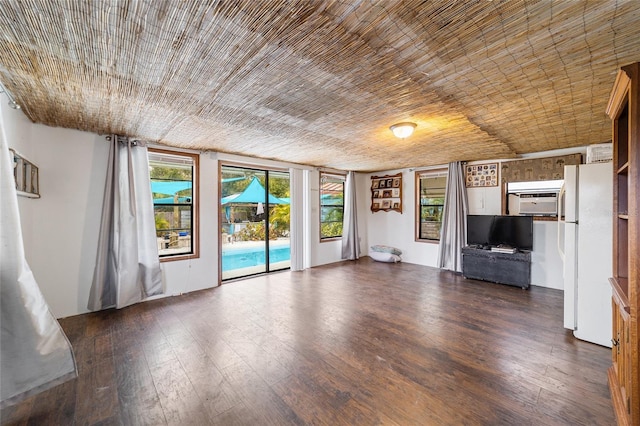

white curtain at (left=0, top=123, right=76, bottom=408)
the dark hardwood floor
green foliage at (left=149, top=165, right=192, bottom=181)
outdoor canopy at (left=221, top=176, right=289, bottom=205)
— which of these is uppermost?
green foliage at (left=149, top=165, right=192, bottom=181)

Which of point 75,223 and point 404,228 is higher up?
point 75,223

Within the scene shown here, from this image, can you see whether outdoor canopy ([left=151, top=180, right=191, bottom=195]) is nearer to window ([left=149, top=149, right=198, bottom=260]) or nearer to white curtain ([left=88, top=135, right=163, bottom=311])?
window ([left=149, top=149, right=198, bottom=260])

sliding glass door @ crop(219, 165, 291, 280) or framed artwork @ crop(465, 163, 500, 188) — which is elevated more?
framed artwork @ crop(465, 163, 500, 188)

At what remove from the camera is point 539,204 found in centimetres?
446

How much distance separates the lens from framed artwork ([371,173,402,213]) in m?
6.53

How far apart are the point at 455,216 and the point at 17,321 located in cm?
599

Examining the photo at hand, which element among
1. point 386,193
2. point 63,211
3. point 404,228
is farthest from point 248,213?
point 404,228

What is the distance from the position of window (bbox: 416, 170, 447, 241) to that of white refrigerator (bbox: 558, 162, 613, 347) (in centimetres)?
305

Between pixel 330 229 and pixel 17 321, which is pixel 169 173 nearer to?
pixel 17 321

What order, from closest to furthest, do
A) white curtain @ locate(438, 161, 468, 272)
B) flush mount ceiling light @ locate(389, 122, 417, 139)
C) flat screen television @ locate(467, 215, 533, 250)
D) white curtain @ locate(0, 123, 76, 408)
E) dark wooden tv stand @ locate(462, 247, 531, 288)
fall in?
white curtain @ locate(0, 123, 76, 408) → flush mount ceiling light @ locate(389, 122, 417, 139) → dark wooden tv stand @ locate(462, 247, 531, 288) → flat screen television @ locate(467, 215, 533, 250) → white curtain @ locate(438, 161, 468, 272)

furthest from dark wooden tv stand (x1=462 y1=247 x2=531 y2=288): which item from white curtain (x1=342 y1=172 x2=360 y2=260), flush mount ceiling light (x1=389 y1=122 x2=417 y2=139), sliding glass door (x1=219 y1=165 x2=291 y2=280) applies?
sliding glass door (x1=219 y1=165 x2=291 y2=280)

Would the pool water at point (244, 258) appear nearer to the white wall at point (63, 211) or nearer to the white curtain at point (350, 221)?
the white curtain at point (350, 221)

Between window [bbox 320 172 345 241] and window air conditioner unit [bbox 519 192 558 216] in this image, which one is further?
window [bbox 320 172 345 241]

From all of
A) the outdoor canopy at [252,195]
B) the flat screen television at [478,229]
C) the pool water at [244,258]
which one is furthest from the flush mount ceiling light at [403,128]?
the pool water at [244,258]
